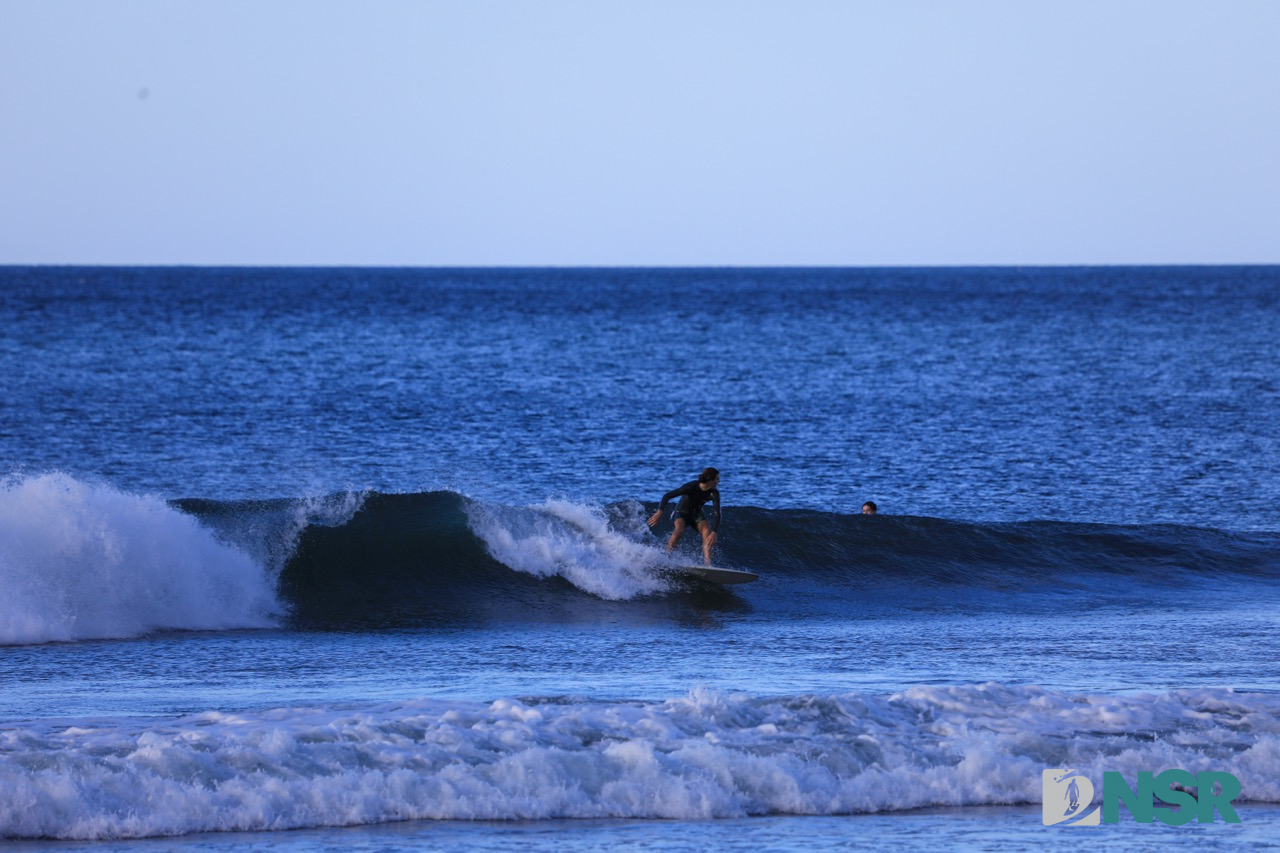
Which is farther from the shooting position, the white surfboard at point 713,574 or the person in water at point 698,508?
the white surfboard at point 713,574

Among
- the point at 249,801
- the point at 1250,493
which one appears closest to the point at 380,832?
the point at 249,801

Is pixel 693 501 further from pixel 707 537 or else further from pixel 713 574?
pixel 713 574

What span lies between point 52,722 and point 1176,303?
120758 mm

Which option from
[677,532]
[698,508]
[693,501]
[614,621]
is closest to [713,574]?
[677,532]

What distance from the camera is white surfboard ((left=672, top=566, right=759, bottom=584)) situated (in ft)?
60.4

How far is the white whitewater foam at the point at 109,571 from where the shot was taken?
50.6 feet

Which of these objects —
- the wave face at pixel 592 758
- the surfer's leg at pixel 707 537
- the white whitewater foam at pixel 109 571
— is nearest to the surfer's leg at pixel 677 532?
the surfer's leg at pixel 707 537

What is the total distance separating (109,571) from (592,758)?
8612 millimetres

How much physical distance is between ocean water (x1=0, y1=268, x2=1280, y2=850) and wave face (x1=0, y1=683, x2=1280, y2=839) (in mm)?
27

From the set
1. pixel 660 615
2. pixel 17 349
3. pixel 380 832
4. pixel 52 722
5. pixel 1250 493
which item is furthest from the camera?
pixel 17 349

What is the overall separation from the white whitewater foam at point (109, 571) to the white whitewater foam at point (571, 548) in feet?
10.9

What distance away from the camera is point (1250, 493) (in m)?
28.4

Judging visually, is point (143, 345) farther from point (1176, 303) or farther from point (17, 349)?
point (1176, 303)

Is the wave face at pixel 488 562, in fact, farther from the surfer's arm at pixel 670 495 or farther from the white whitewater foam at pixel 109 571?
the surfer's arm at pixel 670 495
